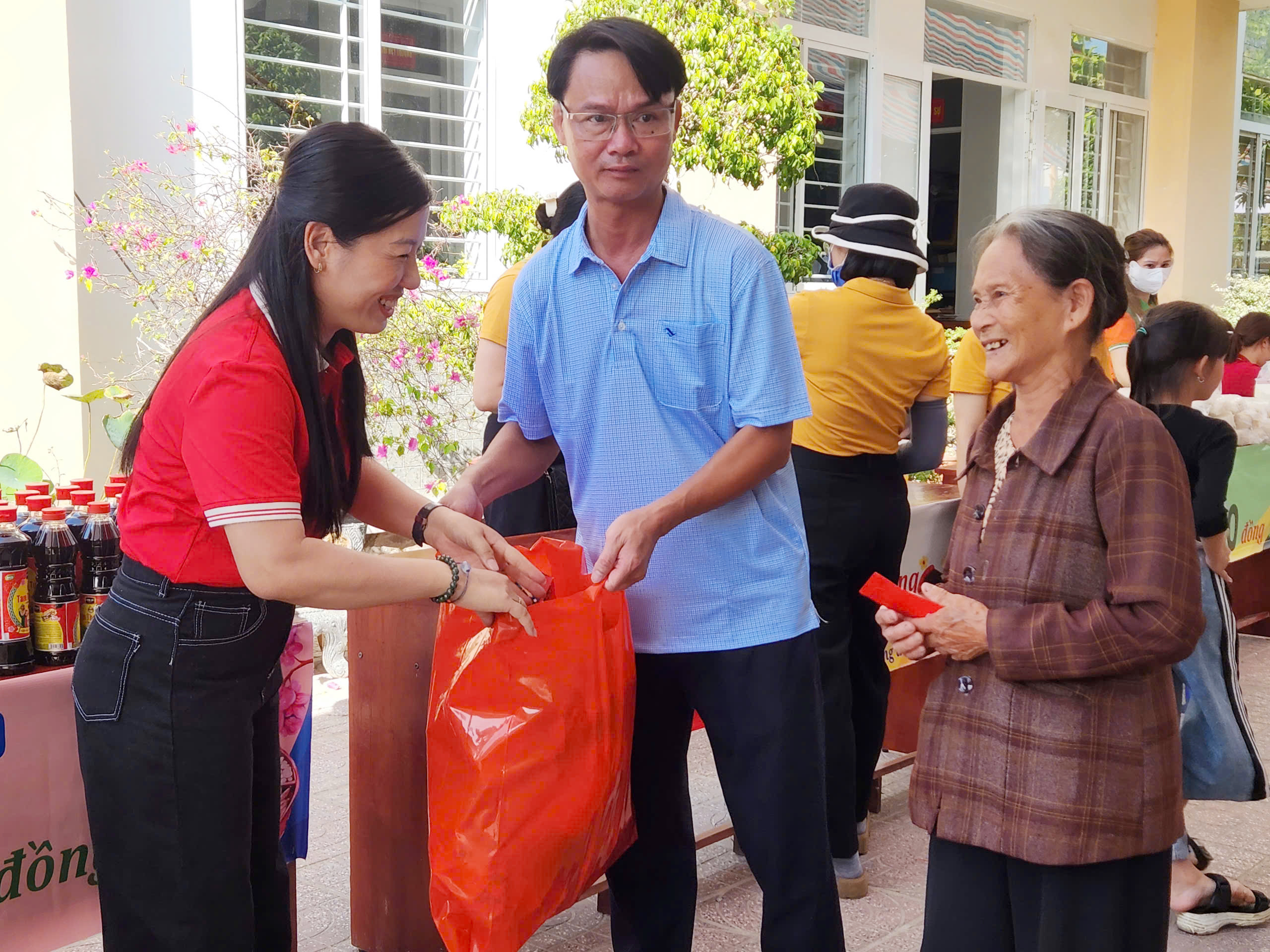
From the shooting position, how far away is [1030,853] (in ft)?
5.44

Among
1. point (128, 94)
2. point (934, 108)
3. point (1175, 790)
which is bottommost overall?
point (1175, 790)

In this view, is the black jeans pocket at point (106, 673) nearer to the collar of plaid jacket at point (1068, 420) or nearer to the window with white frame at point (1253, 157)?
the collar of plaid jacket at point (1068, 420)

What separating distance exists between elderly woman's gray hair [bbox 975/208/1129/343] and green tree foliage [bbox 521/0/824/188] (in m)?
4.58

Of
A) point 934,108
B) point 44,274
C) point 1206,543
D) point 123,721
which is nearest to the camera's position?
point 123,721

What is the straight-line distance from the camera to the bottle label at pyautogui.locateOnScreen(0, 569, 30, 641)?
6.64 feet

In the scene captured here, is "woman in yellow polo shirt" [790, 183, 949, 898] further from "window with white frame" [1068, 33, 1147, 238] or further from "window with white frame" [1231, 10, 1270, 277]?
"window with white frame" [1231, 10, 1270, 277]

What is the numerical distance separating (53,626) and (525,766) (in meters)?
0.93

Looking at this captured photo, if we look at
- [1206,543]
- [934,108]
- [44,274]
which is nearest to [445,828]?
[1206,543]

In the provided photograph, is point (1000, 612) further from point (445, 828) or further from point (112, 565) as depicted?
point (112, 565)

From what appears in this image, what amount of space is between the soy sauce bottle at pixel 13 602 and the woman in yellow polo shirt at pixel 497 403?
3.94 ft

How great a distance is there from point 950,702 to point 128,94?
4.92 metres

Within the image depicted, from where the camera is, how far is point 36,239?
5152 mm

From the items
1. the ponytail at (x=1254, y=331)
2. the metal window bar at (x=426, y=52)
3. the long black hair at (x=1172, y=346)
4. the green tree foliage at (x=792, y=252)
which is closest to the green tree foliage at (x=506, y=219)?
the metal window bar at (x=426, y=52)

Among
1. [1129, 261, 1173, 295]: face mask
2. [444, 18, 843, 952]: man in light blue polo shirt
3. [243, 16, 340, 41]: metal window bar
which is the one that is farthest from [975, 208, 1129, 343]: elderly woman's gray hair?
[243, 16, 340, 41]: metal window bar
